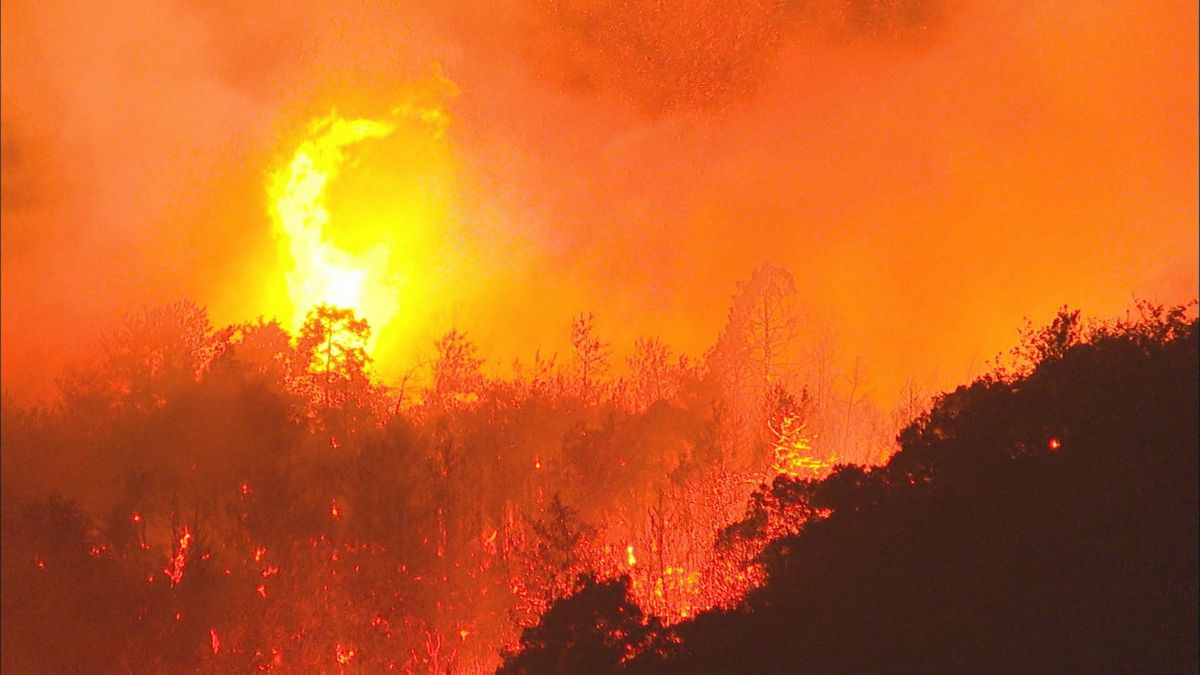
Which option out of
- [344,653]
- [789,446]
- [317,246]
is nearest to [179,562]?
[344,653]

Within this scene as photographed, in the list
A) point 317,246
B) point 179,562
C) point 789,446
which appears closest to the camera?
point 179,562

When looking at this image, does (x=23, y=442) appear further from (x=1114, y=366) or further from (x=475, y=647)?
(x=1114, y=366)

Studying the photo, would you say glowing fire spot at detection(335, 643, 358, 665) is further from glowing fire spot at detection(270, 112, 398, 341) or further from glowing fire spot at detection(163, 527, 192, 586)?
glowing fire spot at detection(270, 112, 398, 341)

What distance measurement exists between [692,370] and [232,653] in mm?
34344

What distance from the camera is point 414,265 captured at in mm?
76125

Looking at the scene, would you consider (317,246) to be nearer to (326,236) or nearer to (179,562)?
(326,236)

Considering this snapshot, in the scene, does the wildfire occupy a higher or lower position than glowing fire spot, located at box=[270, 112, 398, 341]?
lower

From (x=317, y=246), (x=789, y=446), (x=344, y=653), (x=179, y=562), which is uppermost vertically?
(x=317, y=246)

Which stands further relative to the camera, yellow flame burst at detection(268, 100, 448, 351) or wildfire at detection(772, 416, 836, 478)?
yellow flame burst at detection(268, 100, 448, 351)

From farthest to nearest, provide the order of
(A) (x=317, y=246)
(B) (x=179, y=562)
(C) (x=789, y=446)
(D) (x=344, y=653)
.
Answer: (A) (x=317, y=246), (C) (x=789, y=446), (D) (x=344, y=653), (B) (x=179, y=562)

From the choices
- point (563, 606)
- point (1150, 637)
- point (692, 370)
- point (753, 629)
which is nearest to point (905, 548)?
point (753, 629)

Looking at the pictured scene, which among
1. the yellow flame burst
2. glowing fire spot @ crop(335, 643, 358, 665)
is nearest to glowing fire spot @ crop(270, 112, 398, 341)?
the yellow flame burst

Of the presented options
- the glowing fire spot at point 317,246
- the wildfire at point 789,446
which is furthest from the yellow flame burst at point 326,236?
the wildfire at point 789,446

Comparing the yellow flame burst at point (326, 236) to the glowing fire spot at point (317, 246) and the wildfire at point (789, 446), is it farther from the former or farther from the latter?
the wildfire at point (789, 446)
